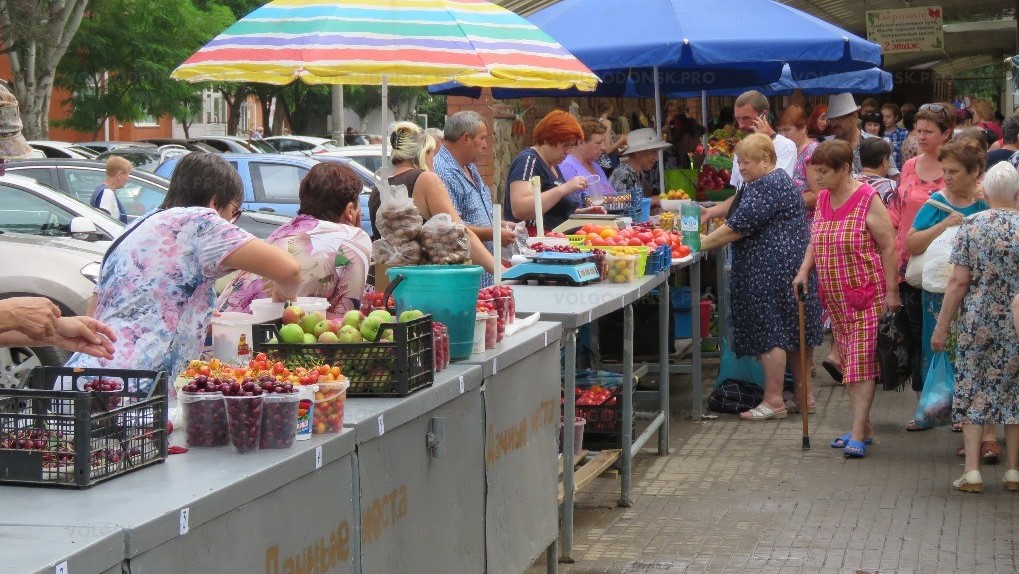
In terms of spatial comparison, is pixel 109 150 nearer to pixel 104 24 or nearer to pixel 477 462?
pixel 104 24

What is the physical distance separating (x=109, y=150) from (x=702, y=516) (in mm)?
21215

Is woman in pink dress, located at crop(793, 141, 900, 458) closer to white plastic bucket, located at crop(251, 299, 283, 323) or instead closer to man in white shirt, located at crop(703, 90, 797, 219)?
man in white shirt, located at crop(703, 90, 797, 219)

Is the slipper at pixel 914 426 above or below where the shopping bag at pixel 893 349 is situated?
below

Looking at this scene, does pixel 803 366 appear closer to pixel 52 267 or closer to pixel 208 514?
pixel 52 267

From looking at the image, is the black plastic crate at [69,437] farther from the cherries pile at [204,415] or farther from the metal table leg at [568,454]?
the metal table leg at [568,454]

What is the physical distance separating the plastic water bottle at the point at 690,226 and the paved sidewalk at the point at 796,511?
133 centimetres

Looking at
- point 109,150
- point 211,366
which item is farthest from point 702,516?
point 109,150

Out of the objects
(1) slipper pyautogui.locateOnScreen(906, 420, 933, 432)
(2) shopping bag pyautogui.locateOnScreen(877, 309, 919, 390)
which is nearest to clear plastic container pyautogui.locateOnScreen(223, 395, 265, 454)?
(2) shopping bag pyautogui.locateOnScreen(877, 309, 919, 390)

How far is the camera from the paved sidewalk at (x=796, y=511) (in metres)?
6.44

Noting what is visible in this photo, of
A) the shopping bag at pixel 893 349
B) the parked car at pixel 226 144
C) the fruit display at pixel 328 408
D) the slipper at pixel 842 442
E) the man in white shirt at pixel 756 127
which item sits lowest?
the slipper at pixel 842 442

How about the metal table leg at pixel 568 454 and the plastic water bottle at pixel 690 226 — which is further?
the plastic water bottle at pixel 690 226

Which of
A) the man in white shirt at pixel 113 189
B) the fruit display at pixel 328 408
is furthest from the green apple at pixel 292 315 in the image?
the man in white shirt at pixel 113 189

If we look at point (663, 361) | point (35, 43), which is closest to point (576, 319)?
point (663, 361)

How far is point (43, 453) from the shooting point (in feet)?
9.85
